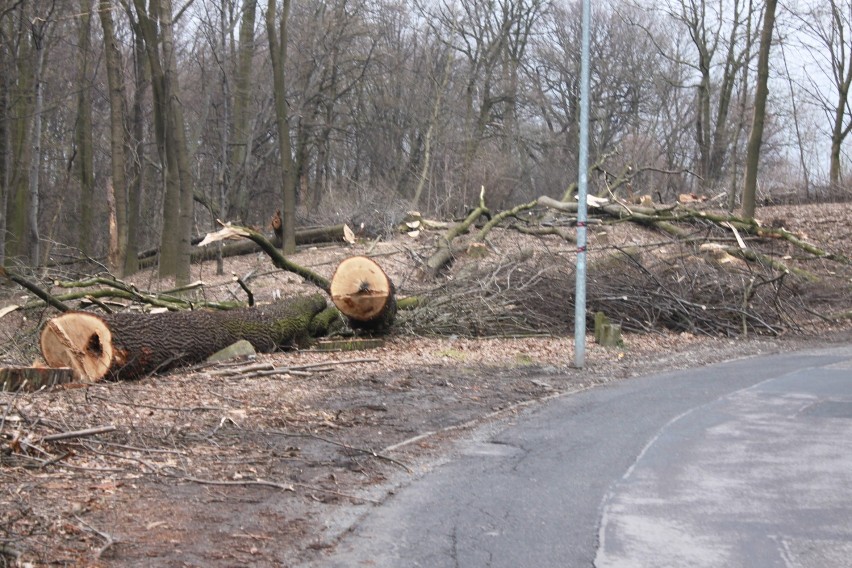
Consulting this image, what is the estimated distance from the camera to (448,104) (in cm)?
4188

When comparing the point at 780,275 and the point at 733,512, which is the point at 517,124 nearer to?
the point at 780,275

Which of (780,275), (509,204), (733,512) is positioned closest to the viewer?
(733,512)

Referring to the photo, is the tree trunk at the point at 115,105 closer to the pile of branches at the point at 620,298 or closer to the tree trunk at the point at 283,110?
the tree trunk at the point at 283,110

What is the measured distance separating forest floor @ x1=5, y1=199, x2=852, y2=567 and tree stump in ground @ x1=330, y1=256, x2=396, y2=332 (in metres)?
0.71

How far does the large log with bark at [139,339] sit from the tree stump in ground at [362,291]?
181 cm

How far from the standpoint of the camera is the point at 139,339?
11.1m

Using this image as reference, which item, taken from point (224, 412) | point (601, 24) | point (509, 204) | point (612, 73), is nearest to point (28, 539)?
point (224, 412)

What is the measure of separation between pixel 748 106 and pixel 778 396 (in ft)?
123

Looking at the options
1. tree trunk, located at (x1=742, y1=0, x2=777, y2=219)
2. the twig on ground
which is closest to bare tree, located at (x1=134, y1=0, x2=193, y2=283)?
the twig on ground

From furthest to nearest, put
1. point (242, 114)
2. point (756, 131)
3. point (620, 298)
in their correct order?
1. point (242, 114)
2. point (756, 131)
3. point (620, 298)

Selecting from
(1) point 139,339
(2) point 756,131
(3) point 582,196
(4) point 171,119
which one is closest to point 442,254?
(4) point 171,119

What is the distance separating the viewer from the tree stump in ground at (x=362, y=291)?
1494cm

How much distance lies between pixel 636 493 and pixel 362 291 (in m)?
8.67

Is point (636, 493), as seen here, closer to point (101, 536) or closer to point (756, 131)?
point (101, 536)
